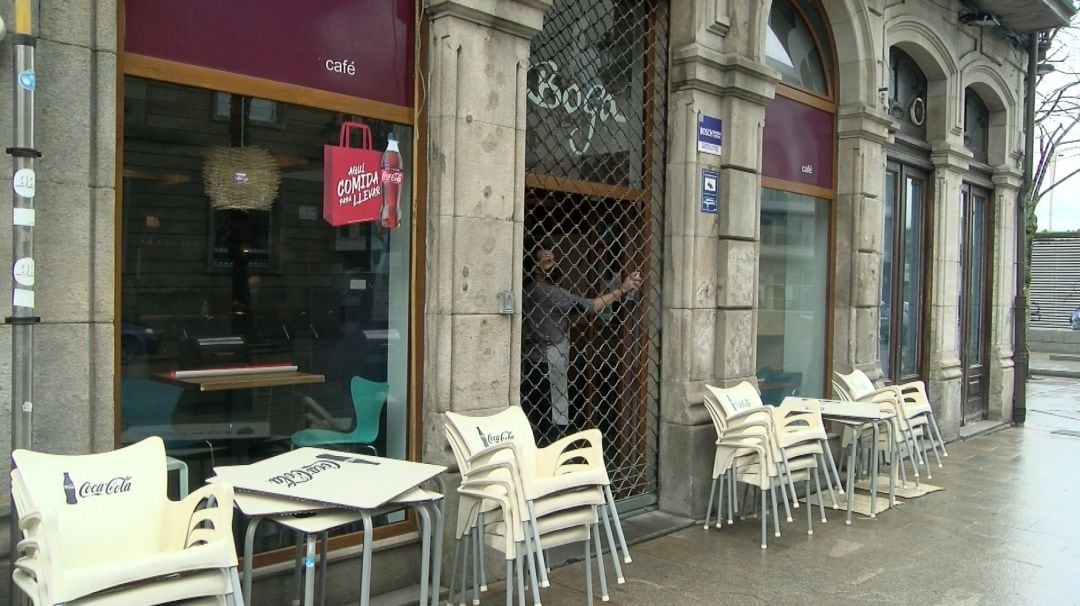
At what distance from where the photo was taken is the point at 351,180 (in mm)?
4594

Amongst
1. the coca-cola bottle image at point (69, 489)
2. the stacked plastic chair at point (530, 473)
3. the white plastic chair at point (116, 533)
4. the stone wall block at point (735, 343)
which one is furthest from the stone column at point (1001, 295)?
the coca-cola bottle image at point (69, 489)

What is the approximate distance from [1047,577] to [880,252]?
3.90 meters

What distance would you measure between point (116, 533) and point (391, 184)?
89.3 inches

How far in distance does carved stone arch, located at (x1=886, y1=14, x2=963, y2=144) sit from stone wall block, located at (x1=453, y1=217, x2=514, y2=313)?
20.4 feet

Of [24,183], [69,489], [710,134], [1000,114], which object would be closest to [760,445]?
[710,134]

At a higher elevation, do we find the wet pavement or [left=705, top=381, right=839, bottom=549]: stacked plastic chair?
[left=705, top=381, right=839, bottom=549]: stacked plastic chair

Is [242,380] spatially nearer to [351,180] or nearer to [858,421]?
[351,180]

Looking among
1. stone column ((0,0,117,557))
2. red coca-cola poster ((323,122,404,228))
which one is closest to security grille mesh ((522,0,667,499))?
red coca-cola poster ((323,122,404,228))

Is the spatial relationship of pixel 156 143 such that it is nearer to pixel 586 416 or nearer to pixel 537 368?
pixel 537 368

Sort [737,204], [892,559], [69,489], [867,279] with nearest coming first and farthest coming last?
[69,489] → [892,559] → [737,204] → [867,279]

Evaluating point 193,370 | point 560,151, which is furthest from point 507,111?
point 193,370

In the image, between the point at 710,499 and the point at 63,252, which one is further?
the point at 710,499

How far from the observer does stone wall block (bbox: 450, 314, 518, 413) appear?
4.79 meters

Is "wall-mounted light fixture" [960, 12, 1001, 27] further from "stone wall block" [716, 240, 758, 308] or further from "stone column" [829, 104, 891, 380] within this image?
"stone wall block" [716, 240, 758, 308]
